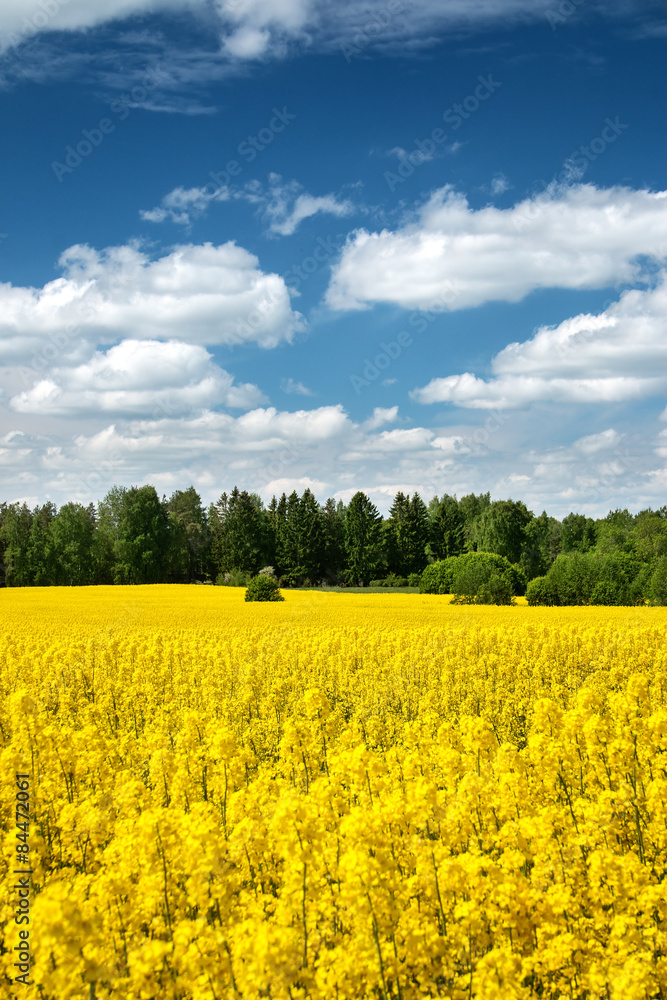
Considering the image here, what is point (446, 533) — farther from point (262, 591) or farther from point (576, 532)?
point (262, 591)

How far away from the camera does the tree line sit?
6812 centimetres

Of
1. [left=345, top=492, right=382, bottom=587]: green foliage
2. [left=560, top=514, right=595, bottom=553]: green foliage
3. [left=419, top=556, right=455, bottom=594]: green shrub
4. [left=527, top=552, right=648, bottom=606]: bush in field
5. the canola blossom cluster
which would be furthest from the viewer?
[left=560, top=514, right=595, bottom=553]: green foliage

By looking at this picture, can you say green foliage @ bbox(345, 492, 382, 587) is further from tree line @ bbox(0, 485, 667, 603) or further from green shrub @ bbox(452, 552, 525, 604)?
green shrub @ bbox(452, 552, 525, 604)

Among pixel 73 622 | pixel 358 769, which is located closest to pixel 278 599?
pixel 73 622

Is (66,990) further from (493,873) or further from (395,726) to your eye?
(395,726)

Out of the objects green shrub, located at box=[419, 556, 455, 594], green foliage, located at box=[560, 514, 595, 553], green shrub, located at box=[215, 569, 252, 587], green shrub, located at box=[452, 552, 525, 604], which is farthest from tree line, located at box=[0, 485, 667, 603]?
green shrub, located at box=[452, 552, 525, 604]

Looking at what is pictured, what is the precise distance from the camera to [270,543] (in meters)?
77.4

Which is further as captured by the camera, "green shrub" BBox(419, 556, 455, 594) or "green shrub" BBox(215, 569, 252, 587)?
"green shrub" BBox(215, 569, 252, 587)

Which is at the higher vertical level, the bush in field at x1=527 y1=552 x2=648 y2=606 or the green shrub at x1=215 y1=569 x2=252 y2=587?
the bush in field at x1=527 y1=552 x2=648 y2=606

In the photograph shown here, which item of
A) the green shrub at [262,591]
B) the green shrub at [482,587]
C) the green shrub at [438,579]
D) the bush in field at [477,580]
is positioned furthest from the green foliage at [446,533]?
the green shrub at [262,591]

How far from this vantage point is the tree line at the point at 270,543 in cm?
6812

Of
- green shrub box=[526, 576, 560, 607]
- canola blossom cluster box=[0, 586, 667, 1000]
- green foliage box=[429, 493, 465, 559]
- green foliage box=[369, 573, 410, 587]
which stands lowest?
green foliage box=[369, 573, 410, 587]

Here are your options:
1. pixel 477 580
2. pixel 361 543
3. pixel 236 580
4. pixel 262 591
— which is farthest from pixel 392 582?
pixel 262 591

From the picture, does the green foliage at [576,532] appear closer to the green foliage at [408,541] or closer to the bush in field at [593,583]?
the green foliage at [408,541]
